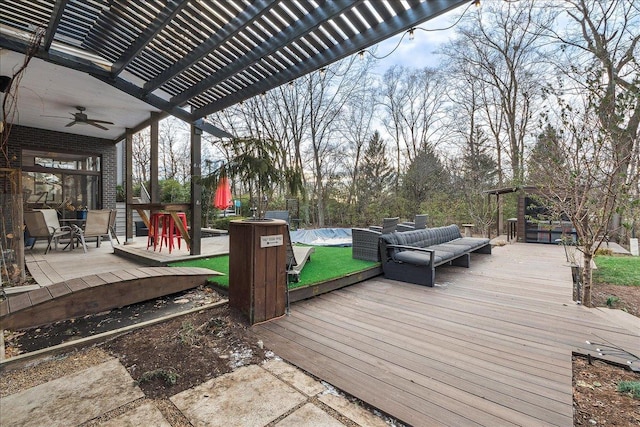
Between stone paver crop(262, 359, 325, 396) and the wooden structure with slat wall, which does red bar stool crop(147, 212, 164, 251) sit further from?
stone paver crop(262, 359, 325, 396)

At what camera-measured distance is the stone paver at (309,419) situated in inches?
63.9

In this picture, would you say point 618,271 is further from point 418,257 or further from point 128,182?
point 128,182

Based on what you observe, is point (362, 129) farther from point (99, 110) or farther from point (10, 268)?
point (10, 268)

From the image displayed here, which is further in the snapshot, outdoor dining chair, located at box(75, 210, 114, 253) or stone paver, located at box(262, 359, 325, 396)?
outdoor dining chair, located at box(75, 210, 114, 253)

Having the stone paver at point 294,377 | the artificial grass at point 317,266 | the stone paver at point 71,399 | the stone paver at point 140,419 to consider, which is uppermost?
the artificial grass at point 317,266

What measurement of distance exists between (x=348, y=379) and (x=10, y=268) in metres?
4.65

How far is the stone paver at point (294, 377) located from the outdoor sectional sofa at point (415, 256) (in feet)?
9.65

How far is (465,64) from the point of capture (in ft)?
42.1

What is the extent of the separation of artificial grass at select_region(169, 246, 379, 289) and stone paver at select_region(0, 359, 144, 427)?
1.73 meters

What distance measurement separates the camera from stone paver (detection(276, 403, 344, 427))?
1622 mm

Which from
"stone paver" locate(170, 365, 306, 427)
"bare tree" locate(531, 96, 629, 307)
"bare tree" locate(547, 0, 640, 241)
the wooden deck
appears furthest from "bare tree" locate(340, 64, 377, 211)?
"stone paver" locate(170, 365, 306, 427)

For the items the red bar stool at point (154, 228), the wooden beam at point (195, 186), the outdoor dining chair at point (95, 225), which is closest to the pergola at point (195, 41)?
the wooden beam at point (195, 186)

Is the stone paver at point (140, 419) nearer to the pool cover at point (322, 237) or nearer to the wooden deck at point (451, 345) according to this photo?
the wooden deck at point (451, 345)

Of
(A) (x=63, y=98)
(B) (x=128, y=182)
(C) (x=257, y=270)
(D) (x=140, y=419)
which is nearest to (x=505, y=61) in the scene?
(C) (x=257, y=270)
